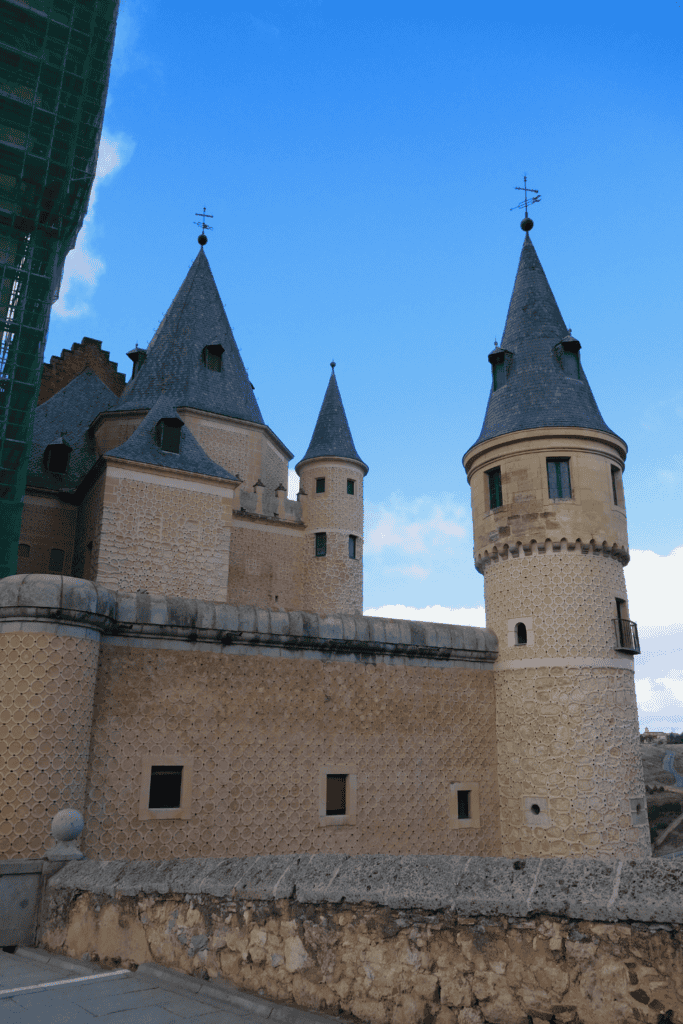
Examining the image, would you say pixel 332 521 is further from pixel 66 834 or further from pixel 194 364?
pixel 66 834

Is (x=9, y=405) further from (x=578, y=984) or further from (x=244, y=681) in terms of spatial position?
(x=578, y=984)

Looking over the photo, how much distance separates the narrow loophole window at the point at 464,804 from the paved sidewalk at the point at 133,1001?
9113mm

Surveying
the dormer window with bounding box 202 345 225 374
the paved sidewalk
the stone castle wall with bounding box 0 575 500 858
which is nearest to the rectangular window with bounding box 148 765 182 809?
the stone castle wall with bounding box 0 575 500 858

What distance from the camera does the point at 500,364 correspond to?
17.3m

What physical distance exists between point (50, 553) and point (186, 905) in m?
19.6

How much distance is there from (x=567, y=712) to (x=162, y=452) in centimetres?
1350

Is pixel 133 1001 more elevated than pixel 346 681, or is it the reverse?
pixel 346 681

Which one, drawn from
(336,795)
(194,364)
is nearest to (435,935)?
(336,795)

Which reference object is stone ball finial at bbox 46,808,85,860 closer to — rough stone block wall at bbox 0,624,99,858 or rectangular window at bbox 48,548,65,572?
rough stone block wall at bbox 0,624,99,858

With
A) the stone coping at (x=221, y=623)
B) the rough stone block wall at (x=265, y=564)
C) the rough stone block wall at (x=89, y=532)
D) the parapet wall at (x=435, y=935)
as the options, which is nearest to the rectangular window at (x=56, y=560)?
the rough stone block wall at (x=89, y=532)

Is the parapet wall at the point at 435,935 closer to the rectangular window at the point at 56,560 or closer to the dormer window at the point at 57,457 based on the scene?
the rectangular window at the point at 56,560

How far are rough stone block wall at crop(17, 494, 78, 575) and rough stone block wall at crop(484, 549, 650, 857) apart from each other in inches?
592

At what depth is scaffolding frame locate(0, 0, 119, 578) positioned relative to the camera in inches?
821

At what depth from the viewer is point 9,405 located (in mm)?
21219
